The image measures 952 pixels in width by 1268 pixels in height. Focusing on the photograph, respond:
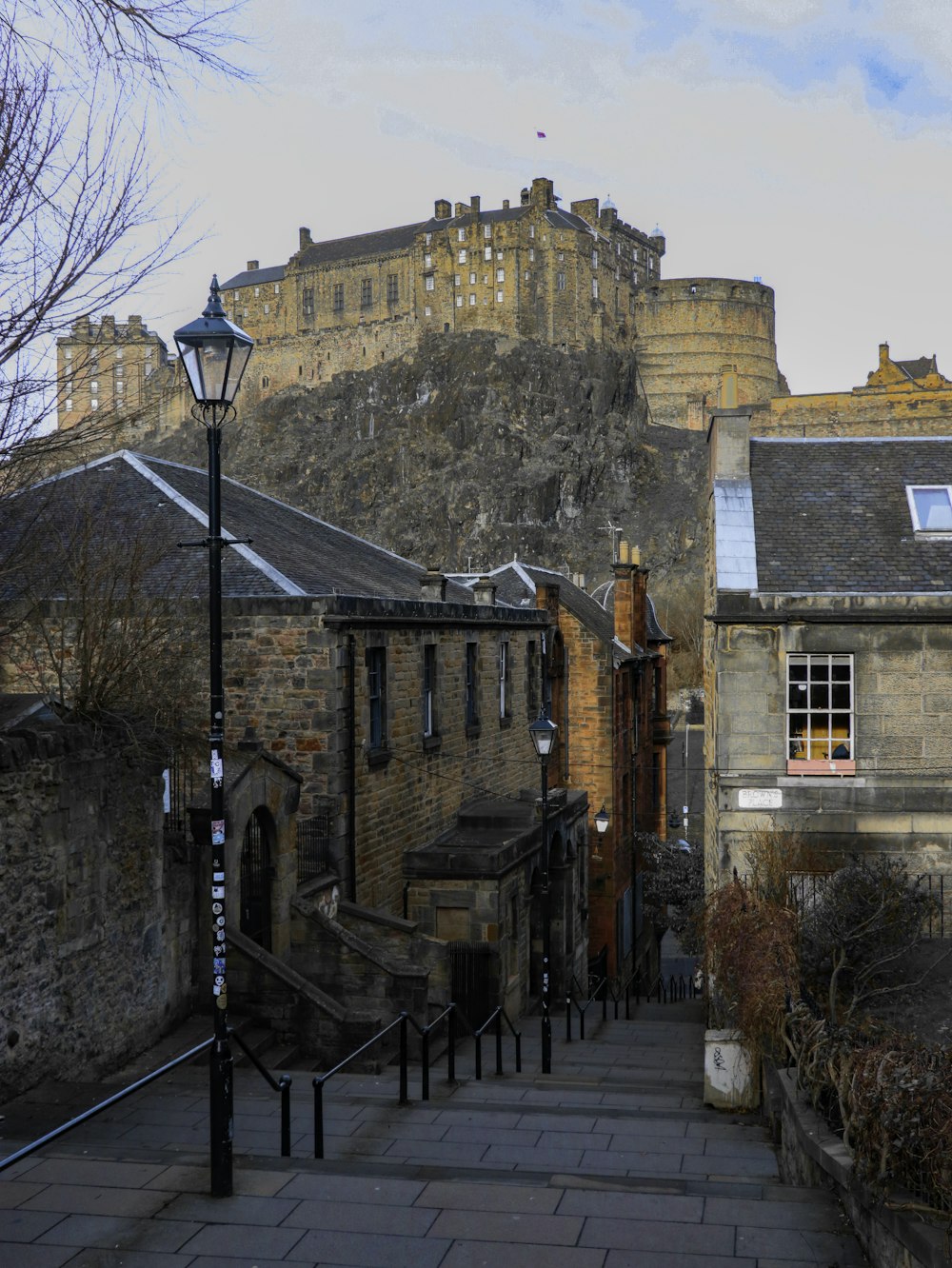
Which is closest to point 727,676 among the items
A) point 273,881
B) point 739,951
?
point 739,951

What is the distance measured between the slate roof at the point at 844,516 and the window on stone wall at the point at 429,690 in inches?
244

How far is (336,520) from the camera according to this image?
96500mm

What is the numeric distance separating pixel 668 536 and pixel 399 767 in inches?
2908

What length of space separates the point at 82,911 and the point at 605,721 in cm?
2331

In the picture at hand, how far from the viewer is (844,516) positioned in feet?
58.6

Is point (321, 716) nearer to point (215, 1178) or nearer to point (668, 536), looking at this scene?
point (215, 1178)

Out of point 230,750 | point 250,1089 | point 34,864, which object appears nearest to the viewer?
point 34,864

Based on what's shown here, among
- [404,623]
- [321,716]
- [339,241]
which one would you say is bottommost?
[321,716]

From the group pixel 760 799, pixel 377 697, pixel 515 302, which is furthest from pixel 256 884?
pixel 515 302

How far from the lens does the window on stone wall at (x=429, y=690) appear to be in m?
21.2

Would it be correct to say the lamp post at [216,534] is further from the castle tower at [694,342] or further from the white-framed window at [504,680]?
the castle tower at [694,342]

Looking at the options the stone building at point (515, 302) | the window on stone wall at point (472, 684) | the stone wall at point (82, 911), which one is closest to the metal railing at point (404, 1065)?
the stone wall at point (82, 911)

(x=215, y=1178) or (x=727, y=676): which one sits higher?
(x=727, y=676)

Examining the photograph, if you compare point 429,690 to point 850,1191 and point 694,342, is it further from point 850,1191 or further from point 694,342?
point 694,342
